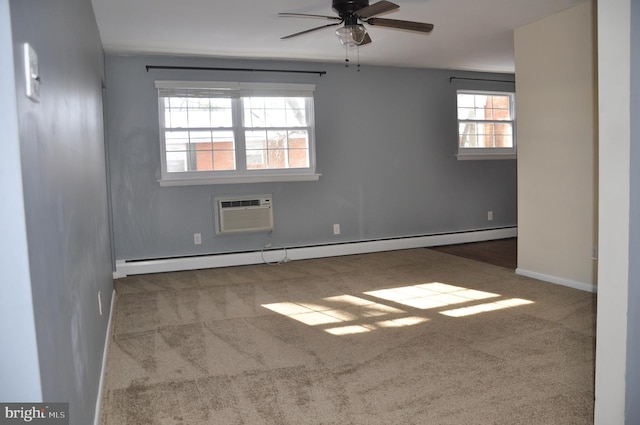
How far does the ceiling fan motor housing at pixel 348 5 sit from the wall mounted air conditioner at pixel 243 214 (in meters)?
2.76

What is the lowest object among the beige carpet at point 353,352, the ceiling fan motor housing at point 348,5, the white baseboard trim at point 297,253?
the beige carpet at point 353,352

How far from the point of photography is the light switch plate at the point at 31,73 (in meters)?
1.17

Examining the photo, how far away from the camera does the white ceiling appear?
4004 mm

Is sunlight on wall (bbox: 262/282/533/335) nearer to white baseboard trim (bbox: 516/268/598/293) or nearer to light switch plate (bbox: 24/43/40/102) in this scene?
white baseboard trim (bbox: 516/268/598/293)

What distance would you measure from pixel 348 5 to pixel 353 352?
7.69 ft

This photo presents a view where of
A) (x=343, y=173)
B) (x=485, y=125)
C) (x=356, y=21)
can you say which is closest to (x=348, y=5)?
(x=356, y=21)

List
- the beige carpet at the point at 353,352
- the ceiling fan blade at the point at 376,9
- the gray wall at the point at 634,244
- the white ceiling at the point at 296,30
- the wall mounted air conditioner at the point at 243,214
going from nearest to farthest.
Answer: the gray wall at the point at 634,244
the beige carpet at the point at 353,352
the ceiling fan blade at the point at 376,9
the white ceiling at the point at 296,30
the wall mounted air conditioner at the point at 243,214

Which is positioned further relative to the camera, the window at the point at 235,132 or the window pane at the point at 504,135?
the window pane at the point at 504,135

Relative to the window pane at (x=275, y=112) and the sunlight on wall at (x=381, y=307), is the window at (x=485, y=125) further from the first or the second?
the sunlight on wall at (x=381, y=307)

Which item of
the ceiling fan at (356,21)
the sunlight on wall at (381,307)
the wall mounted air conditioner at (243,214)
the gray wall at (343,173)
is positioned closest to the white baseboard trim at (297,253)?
the gray wall at (343,173)

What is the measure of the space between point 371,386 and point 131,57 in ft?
14.6

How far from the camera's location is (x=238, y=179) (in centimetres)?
576

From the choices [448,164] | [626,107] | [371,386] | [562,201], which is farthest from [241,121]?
[626,107]

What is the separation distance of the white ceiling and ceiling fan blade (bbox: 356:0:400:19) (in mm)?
613
